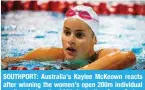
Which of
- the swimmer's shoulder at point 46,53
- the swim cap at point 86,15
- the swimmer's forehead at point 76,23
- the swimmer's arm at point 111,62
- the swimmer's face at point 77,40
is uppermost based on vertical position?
the swim cap at point 86,15

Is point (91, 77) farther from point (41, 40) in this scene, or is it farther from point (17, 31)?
point (17, 31)

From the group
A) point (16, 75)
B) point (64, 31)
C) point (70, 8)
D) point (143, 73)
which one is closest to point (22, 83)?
point (16, 75)

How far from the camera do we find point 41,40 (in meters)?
2.59

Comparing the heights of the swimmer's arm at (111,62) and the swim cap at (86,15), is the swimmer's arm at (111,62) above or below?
below

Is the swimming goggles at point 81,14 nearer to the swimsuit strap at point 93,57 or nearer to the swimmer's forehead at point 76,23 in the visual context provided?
the swimmer's forehead at point 76,23

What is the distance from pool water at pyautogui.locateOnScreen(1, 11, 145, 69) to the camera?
2.57 meters

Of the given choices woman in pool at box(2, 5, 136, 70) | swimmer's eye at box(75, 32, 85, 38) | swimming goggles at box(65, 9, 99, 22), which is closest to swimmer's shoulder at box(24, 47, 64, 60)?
woman in pool at box(2, 5, 136, 70)

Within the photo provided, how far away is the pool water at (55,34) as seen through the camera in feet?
8.43

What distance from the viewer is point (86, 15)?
8.36 feet

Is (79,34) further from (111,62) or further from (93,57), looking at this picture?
(111,62)

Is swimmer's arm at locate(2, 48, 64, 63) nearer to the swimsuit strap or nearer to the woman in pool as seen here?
the woman in pool

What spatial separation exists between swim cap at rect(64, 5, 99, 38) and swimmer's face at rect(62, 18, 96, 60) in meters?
0.03

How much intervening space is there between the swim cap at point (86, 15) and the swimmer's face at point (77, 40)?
0.03 meters

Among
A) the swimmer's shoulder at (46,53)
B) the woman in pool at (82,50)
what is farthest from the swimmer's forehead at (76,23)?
the swimmer's shoulder at (46,53)
